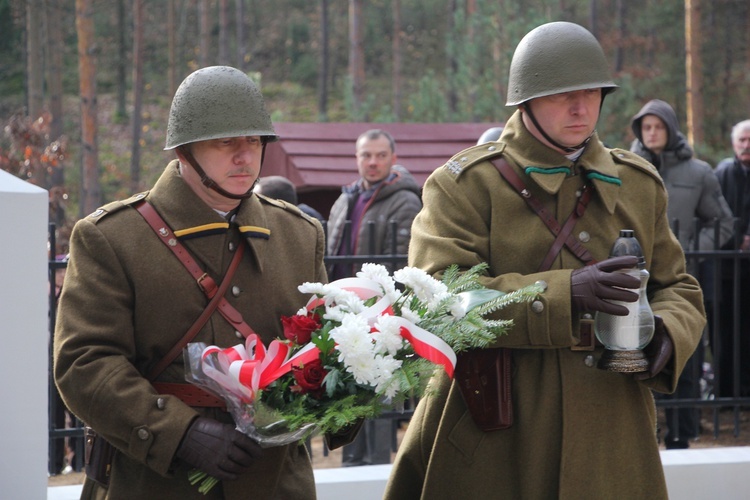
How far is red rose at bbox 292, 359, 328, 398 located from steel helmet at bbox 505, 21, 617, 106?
1.29m

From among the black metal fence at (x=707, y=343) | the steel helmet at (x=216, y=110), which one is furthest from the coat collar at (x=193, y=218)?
the black metal fence at (x=707, y=343)

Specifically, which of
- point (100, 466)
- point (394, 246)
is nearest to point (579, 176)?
point (100, 466)

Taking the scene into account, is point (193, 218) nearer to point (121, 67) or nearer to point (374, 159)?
point (374, 159)

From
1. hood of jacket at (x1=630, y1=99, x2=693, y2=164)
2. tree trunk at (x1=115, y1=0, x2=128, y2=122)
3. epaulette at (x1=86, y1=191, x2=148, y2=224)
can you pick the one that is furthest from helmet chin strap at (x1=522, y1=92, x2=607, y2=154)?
tree trunk at (x1=115, y1=0, x2=128, y2=122)

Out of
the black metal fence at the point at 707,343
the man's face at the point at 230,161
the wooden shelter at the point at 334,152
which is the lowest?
the black metal fence at the point at 707,343

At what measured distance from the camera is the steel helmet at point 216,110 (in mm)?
3113

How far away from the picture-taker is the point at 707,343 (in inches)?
328

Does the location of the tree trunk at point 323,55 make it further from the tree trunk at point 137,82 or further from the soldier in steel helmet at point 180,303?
the soldier in steel helmet at point 180,303

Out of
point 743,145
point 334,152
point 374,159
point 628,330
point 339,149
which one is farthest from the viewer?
point 339,149

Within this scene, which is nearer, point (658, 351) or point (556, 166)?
point (658, 351)

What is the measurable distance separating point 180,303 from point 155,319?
0.28ft

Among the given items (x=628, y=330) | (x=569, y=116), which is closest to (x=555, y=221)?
(x=569, y=116)

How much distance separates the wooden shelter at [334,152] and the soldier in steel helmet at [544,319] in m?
8.08

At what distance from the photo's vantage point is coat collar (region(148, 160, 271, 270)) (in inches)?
124
